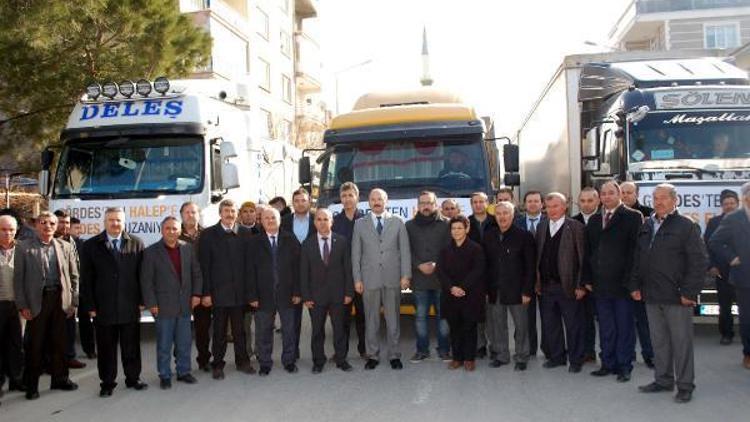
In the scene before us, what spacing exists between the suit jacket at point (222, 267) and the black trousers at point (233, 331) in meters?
0.11

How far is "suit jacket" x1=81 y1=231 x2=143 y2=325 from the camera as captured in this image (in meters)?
7.18

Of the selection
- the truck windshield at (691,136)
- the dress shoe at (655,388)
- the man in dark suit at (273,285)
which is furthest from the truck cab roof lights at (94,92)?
the dress shoe at (655,388)

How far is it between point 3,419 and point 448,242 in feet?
15.0

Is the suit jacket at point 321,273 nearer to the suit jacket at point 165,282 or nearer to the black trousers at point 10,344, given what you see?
the suit jacket at point 165,282

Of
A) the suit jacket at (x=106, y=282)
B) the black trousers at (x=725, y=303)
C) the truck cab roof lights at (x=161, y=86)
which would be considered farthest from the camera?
the truck cab roof lights at (x=161, y=86)

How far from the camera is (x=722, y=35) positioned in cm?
3688

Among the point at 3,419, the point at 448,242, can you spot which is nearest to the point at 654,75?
the point at 448,242

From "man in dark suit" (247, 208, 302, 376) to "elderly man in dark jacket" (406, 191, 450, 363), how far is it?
52.0 inches

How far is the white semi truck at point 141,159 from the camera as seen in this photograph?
30.4 ft

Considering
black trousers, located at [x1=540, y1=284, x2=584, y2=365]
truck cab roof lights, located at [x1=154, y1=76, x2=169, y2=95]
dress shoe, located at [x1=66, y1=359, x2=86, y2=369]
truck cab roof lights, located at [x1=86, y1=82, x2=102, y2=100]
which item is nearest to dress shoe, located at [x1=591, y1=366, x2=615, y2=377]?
black trousers, located at [x1=540, y1=284, x2=584, y2=365]

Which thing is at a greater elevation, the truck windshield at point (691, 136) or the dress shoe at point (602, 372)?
the truck windshield at point (691, 136)

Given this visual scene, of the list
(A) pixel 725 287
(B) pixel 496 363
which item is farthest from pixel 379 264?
(A) pixel 725 287

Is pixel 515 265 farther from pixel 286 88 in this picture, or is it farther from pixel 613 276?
pixel 286 88

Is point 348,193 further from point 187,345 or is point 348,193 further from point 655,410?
point 655,410
